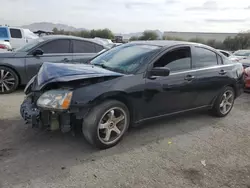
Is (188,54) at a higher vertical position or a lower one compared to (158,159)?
higher

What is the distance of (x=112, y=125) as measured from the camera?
3.69m

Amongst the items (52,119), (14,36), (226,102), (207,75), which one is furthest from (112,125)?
(14,36)

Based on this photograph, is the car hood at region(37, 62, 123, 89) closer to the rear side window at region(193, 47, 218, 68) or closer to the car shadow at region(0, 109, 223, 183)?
the car shadow at region(0, 109, 223, 183)

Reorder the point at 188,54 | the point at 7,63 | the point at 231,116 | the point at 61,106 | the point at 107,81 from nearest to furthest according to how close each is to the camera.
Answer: the point at 61,106, the point at 107,81, the point at 188,54, the point at 231,116, the point at 7,63

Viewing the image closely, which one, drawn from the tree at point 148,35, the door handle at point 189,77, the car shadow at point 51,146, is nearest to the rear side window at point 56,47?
the car shadow at point 51,146

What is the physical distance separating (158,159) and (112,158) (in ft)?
1.98

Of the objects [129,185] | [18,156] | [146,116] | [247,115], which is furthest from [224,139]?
[18,156]

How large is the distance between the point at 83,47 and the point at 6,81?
2.22 m

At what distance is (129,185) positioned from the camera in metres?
2.85

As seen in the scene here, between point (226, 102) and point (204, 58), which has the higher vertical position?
point (204, 58)

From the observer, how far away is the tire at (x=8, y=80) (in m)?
6.33

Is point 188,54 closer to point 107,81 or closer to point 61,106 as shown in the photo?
point 107,81

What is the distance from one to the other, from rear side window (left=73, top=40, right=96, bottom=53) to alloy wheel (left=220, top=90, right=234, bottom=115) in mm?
3926

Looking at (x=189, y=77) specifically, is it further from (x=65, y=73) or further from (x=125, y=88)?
(x=65, y=73)
